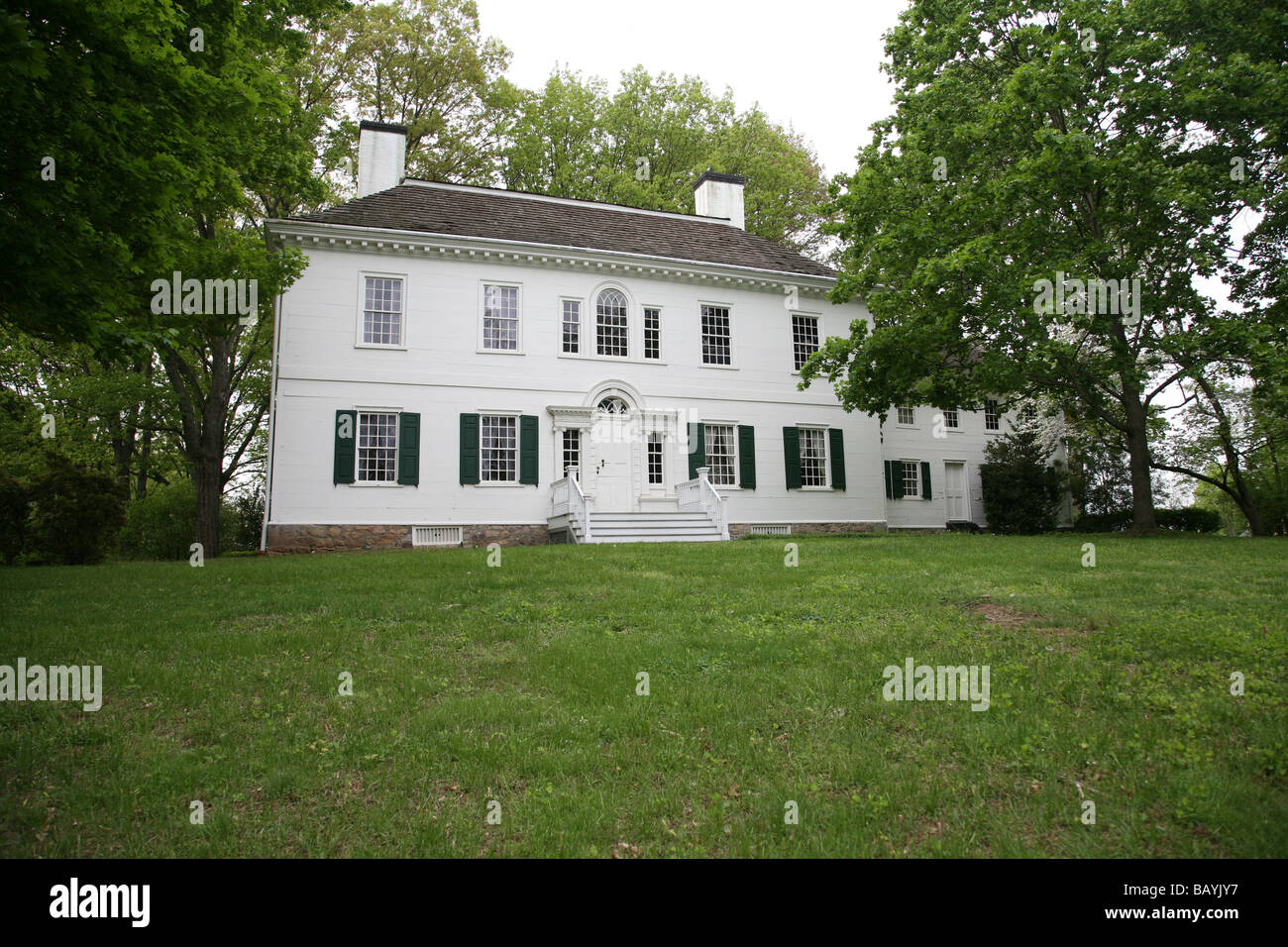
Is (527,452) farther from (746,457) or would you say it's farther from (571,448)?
(746,457)

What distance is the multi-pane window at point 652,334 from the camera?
21.6m

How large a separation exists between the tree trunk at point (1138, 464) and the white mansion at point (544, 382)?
22.6ft

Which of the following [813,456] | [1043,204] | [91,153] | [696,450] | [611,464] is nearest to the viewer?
[91,153]

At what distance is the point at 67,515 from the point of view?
16.1m

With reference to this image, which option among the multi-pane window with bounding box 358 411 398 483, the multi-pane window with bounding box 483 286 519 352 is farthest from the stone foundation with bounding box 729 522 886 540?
the multi-pane window with bounding box 358 411 398 483

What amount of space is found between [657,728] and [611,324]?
57.5ft

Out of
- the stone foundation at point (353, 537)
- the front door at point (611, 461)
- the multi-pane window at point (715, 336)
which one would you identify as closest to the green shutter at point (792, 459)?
the multi-pane window at point (715, 336)

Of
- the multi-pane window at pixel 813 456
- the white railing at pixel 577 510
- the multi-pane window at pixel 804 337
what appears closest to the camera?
the white railing at pixel 577 510

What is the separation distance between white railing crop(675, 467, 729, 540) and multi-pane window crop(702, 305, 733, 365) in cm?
369

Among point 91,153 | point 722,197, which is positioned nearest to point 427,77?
point 722,197

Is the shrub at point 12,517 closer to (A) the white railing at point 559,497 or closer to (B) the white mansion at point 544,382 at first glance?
(B) the white mansion at point 544,382

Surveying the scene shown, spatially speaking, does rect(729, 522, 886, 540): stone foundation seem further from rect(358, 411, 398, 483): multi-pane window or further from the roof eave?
rect(358, 411, 398, 483): multi-pane window

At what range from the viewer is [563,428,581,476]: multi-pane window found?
20453 mm
